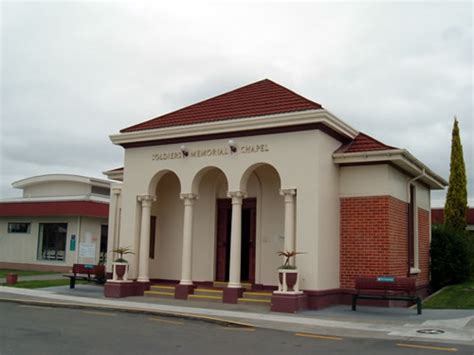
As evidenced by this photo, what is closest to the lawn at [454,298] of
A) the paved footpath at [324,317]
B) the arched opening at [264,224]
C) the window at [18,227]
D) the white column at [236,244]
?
the paved footpath at [324,317]

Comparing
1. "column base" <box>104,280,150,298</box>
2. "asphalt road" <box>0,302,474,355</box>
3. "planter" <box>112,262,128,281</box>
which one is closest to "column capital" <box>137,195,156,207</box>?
"planter" <box>112,262,128,281</box>

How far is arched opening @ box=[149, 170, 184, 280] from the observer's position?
62.0 feet

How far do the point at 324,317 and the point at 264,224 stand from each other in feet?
15.3

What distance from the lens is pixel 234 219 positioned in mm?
15891

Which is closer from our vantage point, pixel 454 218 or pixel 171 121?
pixel 171 121

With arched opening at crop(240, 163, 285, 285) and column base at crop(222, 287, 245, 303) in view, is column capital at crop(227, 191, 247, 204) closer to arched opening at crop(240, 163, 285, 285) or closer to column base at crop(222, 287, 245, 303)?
arched opening at crop(240, 163, 285, 285)

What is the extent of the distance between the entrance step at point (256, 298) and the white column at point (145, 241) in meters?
3.64

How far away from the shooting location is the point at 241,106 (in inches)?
675

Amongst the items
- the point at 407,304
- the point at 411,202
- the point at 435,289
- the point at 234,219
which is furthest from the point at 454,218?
the point at 234,219

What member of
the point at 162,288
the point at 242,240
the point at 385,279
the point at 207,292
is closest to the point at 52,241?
the point at 162,288

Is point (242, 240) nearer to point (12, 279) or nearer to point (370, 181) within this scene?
point (370, 181)

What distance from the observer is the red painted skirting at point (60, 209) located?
28.4 m

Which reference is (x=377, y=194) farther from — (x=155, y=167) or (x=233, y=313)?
(x=155, y=167)

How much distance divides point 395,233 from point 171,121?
25.4 feet
